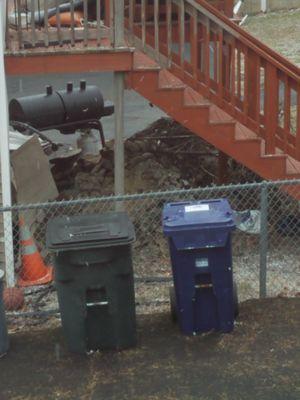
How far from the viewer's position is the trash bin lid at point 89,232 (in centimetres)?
502

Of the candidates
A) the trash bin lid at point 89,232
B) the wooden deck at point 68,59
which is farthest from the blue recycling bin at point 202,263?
the wooden deck at point 68,59

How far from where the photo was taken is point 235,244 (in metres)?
7.86

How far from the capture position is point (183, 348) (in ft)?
17.8

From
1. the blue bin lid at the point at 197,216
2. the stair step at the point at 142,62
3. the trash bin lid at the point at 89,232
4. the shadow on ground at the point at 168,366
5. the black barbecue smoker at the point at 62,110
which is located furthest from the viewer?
the black barbecue smoker at the point at 62,110

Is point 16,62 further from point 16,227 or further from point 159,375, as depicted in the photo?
point 159,375

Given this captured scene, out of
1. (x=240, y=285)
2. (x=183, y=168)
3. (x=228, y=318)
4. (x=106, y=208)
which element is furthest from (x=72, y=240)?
(x=183, y=168)

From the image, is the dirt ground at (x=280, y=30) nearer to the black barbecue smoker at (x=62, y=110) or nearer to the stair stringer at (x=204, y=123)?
the black barbecue smoker at (x=62, y=110)

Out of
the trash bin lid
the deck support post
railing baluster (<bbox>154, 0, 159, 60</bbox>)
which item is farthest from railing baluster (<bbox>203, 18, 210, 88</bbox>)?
the trash bin lid

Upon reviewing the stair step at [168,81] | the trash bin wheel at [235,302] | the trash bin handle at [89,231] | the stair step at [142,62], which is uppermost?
the stair step at [142,62]

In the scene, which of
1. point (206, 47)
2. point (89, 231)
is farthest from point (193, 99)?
point (89, 231)

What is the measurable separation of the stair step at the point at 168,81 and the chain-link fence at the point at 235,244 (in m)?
1.09

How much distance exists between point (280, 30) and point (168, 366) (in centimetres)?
2437

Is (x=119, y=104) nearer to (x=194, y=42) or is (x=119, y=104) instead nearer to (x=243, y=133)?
(x=194, y=42)

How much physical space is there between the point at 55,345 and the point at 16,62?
283 centimetres
